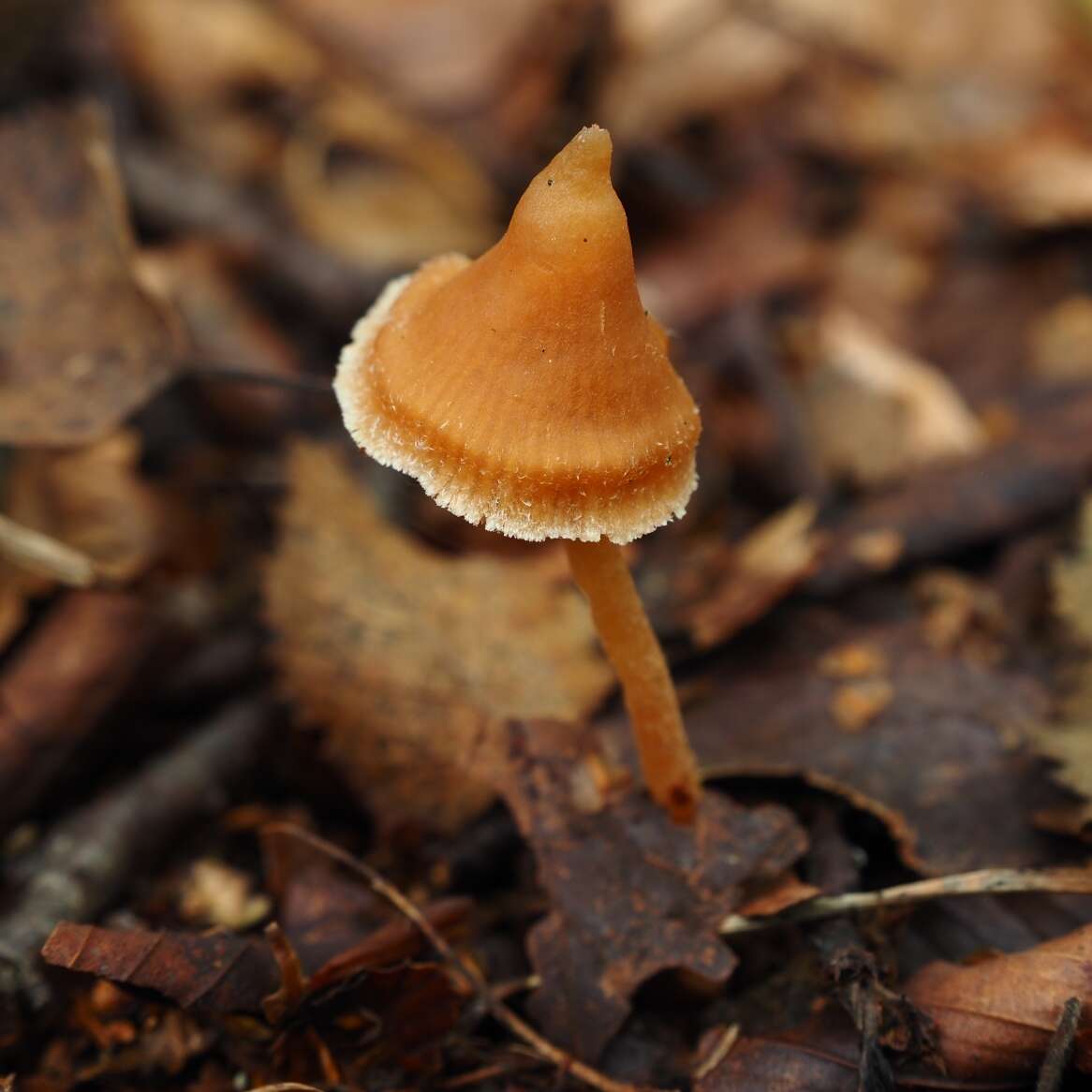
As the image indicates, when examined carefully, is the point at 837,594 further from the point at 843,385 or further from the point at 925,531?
the point at 843,385

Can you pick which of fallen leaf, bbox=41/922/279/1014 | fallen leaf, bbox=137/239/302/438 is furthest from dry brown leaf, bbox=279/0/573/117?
fallen leaf, bbox=41/922/279/1014

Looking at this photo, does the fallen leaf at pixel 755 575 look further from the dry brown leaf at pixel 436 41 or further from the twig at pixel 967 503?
the dry brown leaf at pixel 436 41

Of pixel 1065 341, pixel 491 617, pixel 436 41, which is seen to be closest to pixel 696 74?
pixel 436 41

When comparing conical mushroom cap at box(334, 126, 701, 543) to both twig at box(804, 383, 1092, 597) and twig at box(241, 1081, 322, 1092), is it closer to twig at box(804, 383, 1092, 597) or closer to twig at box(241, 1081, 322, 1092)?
twig at box(241, 1081, 322, 1092)

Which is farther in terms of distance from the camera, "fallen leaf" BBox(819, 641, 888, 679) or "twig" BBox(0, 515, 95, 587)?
"fallen leaf" BBox(819, 641, 888, 679)

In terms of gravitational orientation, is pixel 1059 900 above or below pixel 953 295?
above

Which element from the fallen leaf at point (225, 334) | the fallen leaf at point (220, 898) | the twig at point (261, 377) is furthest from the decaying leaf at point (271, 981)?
the fallen leaf at point (225, 334)

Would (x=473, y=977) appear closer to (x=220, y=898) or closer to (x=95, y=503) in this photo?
(x=220, y=898)

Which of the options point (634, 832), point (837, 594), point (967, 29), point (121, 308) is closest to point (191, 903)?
point (634, 832)
